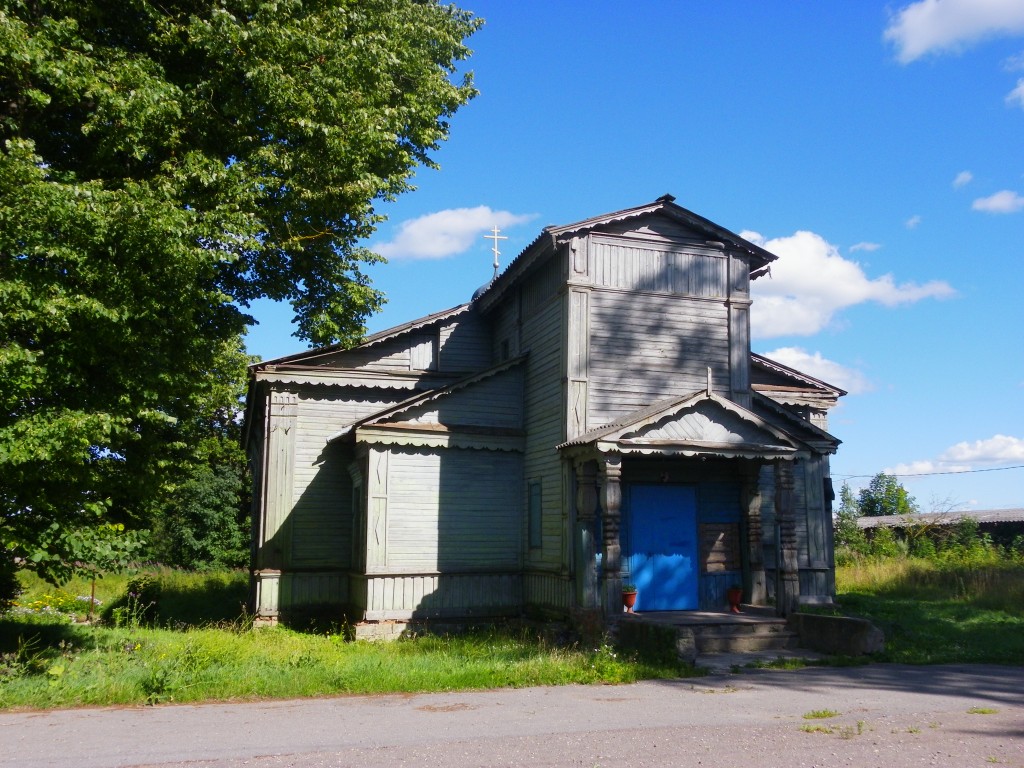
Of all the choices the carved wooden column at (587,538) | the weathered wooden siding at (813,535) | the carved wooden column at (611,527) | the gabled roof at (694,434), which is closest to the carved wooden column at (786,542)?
the gabled roof at (694,434)

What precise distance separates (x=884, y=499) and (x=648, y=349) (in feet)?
142

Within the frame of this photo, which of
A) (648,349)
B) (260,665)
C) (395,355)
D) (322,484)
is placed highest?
(395,355)

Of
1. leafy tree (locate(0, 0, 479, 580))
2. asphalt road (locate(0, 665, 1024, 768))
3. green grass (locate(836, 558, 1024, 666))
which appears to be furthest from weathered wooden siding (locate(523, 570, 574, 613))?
leafy tree (locate(0, 0, 479, 580))

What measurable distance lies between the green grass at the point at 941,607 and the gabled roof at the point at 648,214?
7.61 m

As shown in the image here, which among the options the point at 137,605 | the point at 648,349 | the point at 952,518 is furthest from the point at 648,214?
the point at 952,518

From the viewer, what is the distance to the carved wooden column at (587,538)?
15.0 meters

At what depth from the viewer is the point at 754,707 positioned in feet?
32.4

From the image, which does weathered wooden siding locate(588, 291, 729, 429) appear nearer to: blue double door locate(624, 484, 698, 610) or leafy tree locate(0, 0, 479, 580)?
blue double door locate(624, 484, 698, 610)

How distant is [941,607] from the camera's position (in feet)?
62.7

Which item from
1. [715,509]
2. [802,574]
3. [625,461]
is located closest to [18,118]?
[625,461]

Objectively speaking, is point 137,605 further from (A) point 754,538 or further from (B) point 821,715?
(B) point 821,715

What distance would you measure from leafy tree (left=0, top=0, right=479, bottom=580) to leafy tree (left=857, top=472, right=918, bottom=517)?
1777 inches

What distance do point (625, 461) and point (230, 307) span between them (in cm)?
830

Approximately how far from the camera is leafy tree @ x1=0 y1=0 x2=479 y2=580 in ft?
37.0
